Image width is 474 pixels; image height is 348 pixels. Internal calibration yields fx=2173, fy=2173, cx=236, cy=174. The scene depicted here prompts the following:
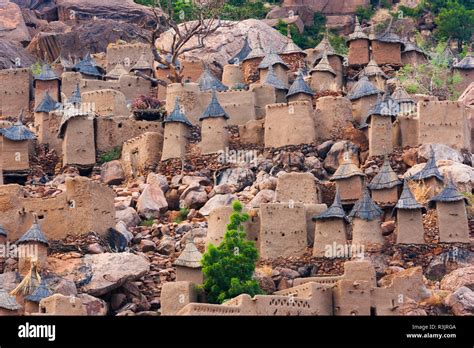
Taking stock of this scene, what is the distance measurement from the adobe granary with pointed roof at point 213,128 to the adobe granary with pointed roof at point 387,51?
10.2m

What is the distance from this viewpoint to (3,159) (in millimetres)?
69812

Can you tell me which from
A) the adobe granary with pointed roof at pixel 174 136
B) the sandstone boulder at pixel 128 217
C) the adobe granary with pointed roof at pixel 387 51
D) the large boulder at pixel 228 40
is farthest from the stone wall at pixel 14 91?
the adobe granary with pointed roof at pixel 387 51

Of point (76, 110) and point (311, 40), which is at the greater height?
point (311, 40)

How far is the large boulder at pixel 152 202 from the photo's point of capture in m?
66.1

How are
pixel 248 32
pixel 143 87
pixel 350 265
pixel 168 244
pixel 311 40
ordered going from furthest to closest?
1. pixel 311 40
2. pixel 248 32
3. pixel 143 87
4. pixel 168 244
5. pixel 350 265

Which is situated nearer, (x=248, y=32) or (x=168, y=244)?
(x=168, y=244)

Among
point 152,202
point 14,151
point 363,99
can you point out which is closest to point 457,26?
point 363,99

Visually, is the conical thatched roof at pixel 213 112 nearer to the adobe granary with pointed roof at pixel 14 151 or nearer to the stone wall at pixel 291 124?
the stone wall at pixel 291 124

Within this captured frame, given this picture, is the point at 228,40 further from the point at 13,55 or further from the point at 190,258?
the point at 190,258

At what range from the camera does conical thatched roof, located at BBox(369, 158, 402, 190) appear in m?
65.1

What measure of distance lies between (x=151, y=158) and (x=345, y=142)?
6.24m
